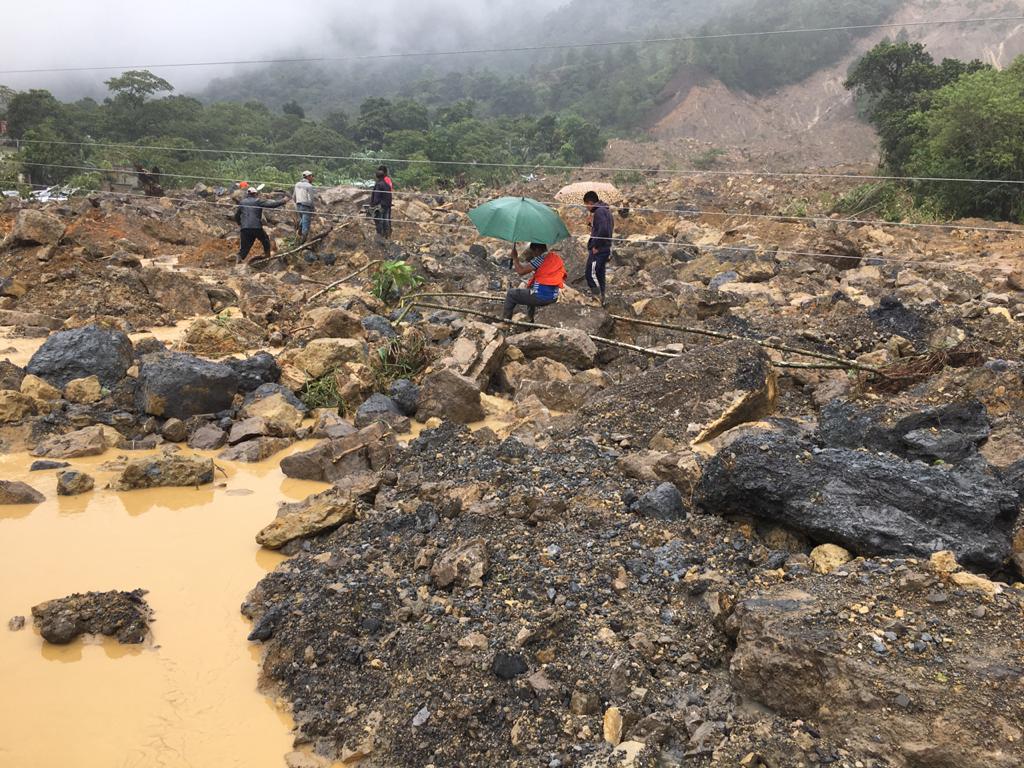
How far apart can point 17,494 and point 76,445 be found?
878mm

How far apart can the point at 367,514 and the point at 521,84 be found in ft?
201

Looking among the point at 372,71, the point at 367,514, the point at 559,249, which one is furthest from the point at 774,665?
the point at 372,71

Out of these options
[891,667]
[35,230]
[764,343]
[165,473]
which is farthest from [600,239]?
[35,230]

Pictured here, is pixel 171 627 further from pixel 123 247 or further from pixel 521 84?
pixel 521 84

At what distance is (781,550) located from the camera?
4016 mm

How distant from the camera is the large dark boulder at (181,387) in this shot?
658 cm

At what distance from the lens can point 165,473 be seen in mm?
5562

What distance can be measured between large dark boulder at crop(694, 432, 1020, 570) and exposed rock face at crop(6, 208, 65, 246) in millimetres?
10946

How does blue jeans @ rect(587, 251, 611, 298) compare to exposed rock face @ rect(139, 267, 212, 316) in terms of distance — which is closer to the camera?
blue jeans @ rect(587, 251, 611, 298)

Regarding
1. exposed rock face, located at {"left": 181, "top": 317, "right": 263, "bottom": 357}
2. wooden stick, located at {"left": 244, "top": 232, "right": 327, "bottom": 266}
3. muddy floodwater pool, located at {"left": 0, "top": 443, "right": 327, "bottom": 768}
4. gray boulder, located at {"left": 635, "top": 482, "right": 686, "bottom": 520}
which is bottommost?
muddy floodwater pool, located at {"left": 0, "top": 443, "right": 327, "bottom": 768}

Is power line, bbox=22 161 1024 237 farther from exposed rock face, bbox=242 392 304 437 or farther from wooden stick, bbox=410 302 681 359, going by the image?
exposed rock face, bbox=242 392 304 437

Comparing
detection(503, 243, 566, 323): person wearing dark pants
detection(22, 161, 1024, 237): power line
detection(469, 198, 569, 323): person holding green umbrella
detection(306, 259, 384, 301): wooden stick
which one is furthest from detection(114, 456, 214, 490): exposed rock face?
detection(22, 161, 1024, 237): power line

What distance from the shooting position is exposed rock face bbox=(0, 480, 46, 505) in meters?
5.19

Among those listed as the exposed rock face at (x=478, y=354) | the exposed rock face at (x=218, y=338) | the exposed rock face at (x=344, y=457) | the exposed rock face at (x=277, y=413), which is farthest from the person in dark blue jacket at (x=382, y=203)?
the exposed rock face at (x=344, y=457)
